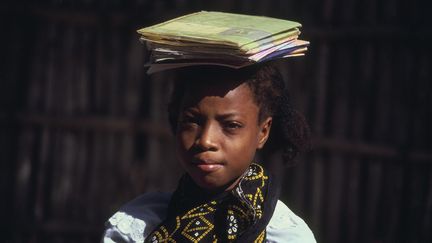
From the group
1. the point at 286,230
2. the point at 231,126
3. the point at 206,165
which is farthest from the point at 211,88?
the point at 286,230

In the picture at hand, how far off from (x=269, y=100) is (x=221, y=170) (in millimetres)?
352

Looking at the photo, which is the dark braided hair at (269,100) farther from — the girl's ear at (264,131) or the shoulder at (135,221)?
the shoulder at (135,221)

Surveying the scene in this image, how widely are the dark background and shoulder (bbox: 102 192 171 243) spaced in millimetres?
2828

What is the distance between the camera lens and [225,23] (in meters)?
3.60

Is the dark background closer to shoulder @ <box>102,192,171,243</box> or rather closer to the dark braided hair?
the dark braided hair

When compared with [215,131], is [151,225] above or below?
below

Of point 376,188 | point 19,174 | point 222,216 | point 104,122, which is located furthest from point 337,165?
point 222,216

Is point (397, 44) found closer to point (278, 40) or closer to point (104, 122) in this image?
point (104, 122)

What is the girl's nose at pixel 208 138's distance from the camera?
3.45m

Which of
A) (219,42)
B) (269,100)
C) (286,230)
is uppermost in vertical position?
(219,42)

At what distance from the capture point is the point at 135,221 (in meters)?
3.74

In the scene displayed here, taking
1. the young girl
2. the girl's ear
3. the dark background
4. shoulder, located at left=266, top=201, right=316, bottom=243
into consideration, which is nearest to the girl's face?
the young girl

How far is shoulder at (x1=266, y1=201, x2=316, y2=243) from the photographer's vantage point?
3.62 metres

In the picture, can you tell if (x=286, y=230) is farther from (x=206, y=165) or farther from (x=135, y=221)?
(x=135, y=221)
